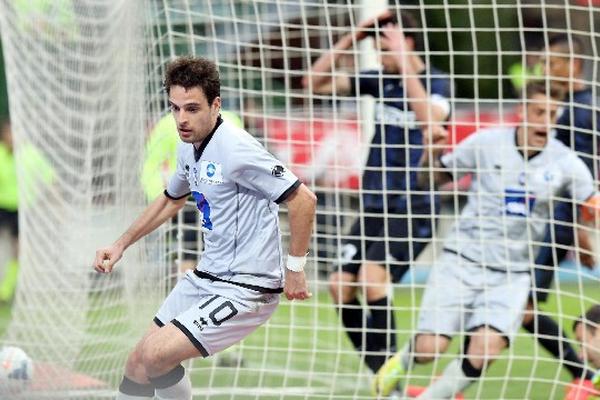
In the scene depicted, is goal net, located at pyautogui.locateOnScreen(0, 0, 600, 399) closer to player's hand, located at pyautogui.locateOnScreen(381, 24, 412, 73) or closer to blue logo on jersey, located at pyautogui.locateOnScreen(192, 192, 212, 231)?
player's hand, located at pyautogui.locateOnScreen(381, 24, 412, 73)

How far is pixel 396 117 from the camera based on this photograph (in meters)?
8.08

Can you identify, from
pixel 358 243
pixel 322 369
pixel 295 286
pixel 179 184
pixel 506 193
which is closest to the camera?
pixel 295 286

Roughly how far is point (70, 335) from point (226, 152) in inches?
131

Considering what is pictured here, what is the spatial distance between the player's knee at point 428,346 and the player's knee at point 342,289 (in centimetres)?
55

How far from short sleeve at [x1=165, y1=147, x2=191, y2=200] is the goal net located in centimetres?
175

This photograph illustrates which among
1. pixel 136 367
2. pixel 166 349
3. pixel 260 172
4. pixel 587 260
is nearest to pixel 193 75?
pixel 260 172

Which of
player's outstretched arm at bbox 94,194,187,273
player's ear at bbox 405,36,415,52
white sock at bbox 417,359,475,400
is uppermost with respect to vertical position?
player's ear at bbox 405,36,415,52

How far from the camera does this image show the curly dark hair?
212 inches

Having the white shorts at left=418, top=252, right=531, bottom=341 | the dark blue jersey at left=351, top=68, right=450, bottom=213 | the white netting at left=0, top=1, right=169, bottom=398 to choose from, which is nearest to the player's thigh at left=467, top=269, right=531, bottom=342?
the white shorts at left=418, top=252, right=531, bottom=341

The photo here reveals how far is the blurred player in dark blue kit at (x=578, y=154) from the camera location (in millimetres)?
7723

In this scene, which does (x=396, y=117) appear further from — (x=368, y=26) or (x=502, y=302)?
(x=502, y=302)

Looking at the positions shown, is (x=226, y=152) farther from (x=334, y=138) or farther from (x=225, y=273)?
(x=334, y=138)

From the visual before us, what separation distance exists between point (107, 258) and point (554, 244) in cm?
299

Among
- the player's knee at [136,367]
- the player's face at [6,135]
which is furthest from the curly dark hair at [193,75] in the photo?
the player's face at [6,135]
